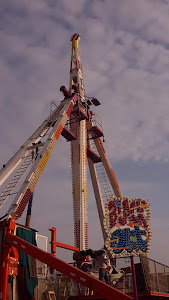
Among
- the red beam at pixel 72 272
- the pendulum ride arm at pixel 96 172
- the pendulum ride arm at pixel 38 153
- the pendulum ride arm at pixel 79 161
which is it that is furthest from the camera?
the pendulum ride arm at pixel 96 172

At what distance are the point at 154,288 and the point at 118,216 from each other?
4.39 meters

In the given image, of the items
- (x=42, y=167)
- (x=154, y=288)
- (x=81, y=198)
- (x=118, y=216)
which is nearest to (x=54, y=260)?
(x=118, y=216)

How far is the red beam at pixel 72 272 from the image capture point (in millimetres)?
9424

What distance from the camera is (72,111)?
1064 inches

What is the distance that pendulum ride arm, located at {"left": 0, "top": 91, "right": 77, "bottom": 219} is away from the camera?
16391mm

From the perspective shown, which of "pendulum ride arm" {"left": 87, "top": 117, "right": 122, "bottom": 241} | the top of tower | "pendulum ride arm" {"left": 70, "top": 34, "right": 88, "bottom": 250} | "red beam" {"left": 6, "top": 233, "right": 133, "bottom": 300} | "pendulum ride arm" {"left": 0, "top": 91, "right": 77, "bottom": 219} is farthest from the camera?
the top of tower

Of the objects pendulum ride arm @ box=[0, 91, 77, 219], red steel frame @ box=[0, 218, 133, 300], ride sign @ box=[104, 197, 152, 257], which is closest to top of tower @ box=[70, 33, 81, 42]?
pendulum ride arm @ box=[0, 91, 77, 219]

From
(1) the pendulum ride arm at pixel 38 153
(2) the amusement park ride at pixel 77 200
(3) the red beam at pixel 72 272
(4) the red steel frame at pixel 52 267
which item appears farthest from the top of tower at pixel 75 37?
(3) the red beam at pixel 72 272

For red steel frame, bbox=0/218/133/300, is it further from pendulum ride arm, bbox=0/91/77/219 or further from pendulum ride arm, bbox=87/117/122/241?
pendulum ride arm, bbox=87/117/122/241

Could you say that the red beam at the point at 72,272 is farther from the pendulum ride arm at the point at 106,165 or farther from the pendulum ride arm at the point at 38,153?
the pendulum ride arm at the point at 106,165

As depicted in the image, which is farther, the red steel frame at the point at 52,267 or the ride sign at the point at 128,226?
the ride sign at the point at 128,226

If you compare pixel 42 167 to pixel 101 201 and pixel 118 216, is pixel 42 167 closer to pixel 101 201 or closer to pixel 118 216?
pixel 118 216

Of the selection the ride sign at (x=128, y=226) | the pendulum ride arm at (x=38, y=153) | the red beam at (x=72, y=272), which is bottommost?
the red beam at (x=72, y=272)

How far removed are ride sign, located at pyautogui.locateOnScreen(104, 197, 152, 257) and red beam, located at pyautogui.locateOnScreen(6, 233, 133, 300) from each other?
1.40 meters
